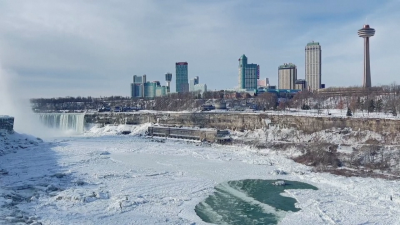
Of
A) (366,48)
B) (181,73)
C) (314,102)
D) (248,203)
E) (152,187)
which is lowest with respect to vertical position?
(248,203)

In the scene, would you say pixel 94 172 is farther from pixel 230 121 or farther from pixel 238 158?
pixel 230 121

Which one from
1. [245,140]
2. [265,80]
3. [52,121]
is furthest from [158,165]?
[265,80]

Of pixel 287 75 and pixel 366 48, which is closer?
pixel 366 48

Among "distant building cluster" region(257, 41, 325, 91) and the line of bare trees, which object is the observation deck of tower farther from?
"distant building cluster" region(257, 41, 325, 91)

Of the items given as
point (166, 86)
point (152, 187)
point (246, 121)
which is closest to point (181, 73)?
point (166, 86)

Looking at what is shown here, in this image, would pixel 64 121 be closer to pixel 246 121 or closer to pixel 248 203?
pixel 246 121
